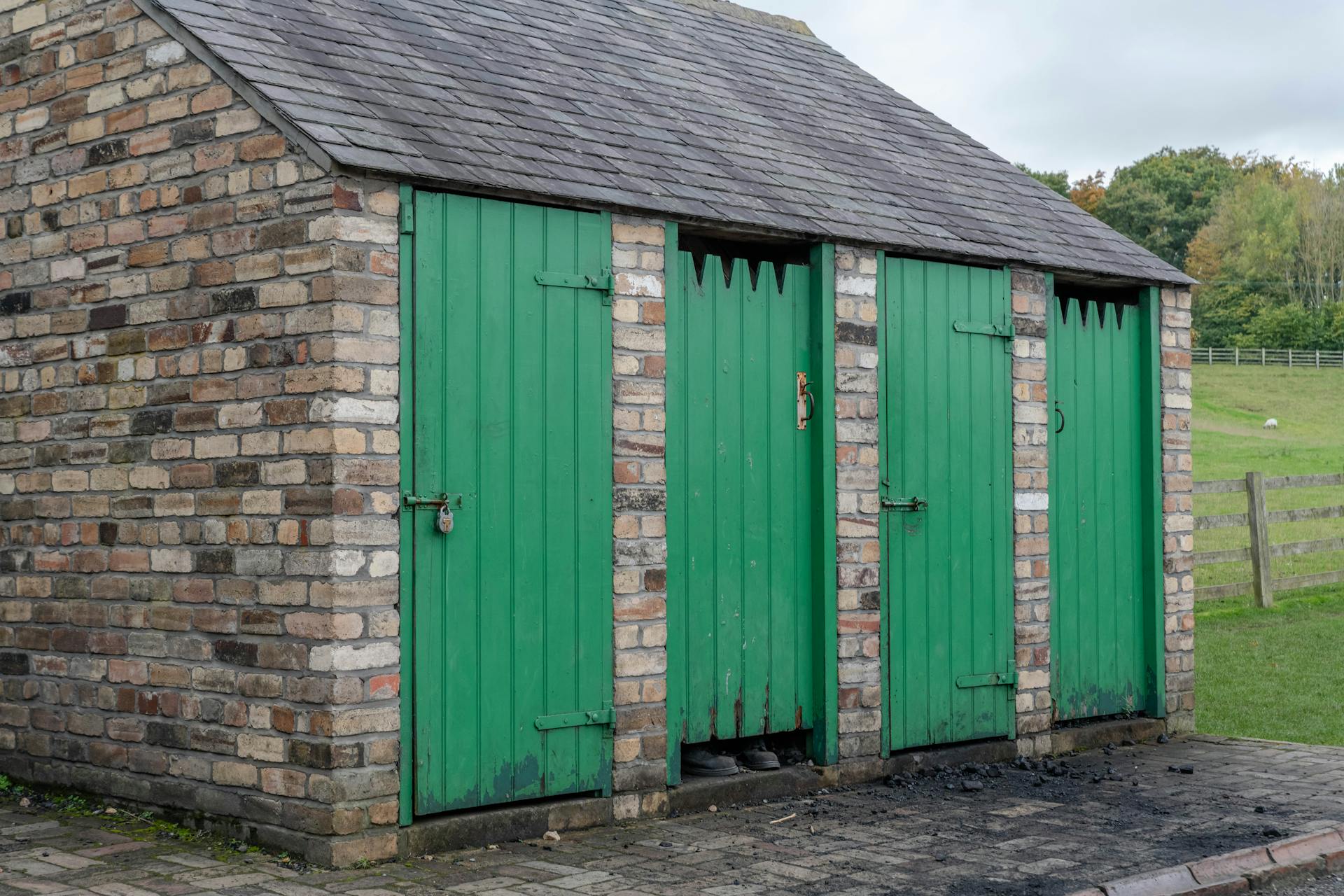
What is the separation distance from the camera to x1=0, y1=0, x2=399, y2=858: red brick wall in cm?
603

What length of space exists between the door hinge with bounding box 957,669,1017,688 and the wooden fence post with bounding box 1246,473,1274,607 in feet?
26.1

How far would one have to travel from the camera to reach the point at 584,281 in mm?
6891

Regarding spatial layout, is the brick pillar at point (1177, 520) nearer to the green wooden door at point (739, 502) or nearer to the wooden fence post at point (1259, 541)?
the green wooden door at point (739, 502)

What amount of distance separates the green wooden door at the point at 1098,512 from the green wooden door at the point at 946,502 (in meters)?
0.51

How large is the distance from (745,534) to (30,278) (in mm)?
3796

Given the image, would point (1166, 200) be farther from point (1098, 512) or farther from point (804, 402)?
point (804, 402)

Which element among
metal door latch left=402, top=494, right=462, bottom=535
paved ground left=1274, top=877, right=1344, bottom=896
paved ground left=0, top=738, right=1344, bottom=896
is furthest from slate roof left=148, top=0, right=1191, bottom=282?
paved ground left=1274, top=877, right=1344, bottom=896

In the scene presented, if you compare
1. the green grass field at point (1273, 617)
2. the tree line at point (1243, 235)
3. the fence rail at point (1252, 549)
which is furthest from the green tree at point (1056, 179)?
the fence rail at point (1252, 549)

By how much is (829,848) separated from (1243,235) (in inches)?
2178

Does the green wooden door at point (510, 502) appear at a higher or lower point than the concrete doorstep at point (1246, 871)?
higher

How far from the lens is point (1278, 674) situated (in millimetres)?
11828

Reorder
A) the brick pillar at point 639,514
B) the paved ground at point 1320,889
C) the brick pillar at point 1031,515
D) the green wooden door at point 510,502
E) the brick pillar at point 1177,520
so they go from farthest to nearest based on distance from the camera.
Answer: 1. the brick pillar at point 1177,520
2. the brick pillar at point 1031,515
3. the brick pillar at point 639,514
4. the green wooden door at point 510,502
5. the paved ground at point 1320,889

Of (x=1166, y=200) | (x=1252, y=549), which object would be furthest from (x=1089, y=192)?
(x=1252, y=549)

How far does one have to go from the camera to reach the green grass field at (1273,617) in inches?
407
